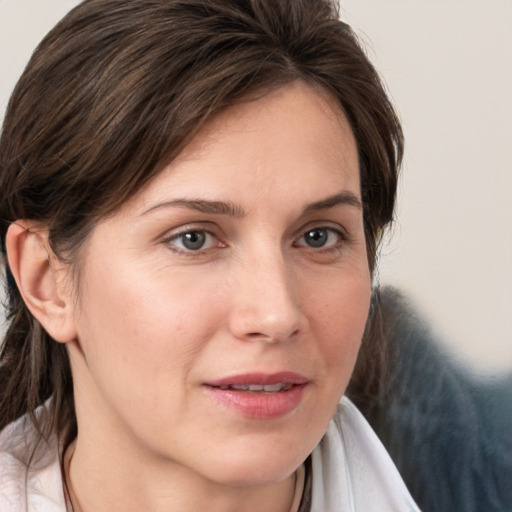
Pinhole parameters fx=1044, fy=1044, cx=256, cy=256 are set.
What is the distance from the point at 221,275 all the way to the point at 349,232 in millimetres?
213

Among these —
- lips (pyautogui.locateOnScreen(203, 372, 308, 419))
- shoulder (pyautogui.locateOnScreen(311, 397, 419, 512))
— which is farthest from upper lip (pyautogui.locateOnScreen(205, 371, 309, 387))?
shoulder (pyautogui.locateOnScreen(311, 397, 419, 512))

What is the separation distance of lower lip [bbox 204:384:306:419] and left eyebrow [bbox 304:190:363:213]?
0.72 ft

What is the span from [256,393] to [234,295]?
0.40ft

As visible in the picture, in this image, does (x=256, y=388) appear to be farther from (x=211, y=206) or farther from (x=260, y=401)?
(x=211, y=206)

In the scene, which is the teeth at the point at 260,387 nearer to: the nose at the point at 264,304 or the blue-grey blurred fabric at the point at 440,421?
the nose at the point at 264,304

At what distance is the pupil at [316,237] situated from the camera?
131 cm

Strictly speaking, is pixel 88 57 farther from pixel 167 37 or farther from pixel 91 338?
pixel 91 338

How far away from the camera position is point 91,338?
4.37ft

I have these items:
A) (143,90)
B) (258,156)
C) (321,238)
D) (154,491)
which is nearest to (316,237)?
(321,238)

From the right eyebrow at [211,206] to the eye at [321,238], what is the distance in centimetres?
12

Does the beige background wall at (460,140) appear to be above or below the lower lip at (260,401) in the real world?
above

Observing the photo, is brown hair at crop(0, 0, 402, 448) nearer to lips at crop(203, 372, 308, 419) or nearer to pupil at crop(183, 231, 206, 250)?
pupil at crop(183, 231, 206, 250)

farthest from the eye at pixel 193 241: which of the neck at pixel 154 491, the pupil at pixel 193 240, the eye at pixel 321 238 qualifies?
the neck at pixel 154 491

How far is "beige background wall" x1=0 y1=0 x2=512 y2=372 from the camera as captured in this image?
1787mm
